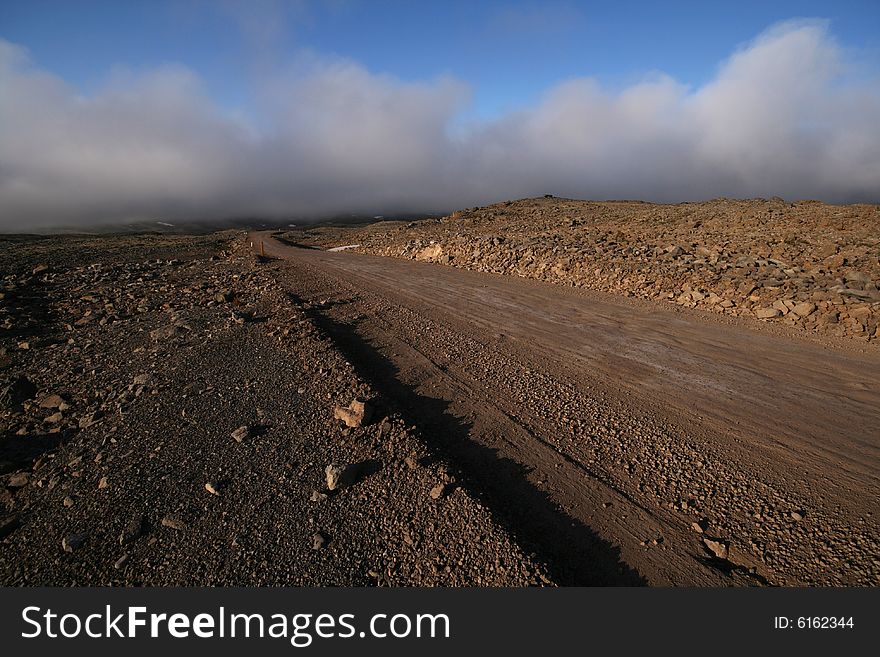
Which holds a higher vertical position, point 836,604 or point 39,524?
point 39,524

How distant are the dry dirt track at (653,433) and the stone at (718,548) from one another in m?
0.03

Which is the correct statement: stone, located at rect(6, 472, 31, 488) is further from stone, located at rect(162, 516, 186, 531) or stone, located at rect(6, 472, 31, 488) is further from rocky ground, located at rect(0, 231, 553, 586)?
stone, located at rect(162, 516, 186, 531)

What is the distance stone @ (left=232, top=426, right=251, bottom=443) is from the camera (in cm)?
401

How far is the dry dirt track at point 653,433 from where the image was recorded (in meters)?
3.03

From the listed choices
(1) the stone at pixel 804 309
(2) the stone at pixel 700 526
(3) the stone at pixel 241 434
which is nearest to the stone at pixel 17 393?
(3) the stone at pixel 241 434

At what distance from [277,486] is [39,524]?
1.69 m

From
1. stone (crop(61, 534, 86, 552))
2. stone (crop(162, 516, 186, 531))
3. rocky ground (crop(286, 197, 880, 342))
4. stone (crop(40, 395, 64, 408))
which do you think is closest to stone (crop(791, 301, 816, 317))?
rocky ground (crop(286, 197, 880, 342))

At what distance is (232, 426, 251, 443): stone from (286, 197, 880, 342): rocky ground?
9784 millimetres

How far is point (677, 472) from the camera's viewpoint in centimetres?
383

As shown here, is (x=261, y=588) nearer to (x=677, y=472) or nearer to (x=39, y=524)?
(x=39, y=524)

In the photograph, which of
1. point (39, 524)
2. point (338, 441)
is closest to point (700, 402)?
point (338, 441)

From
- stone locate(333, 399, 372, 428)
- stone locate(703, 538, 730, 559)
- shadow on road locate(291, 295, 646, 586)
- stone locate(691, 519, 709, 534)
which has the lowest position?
stone locate(703, 538, 730, 559)

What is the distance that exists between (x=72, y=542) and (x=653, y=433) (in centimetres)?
525

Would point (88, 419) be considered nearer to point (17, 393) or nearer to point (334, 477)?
point (17, 393)
